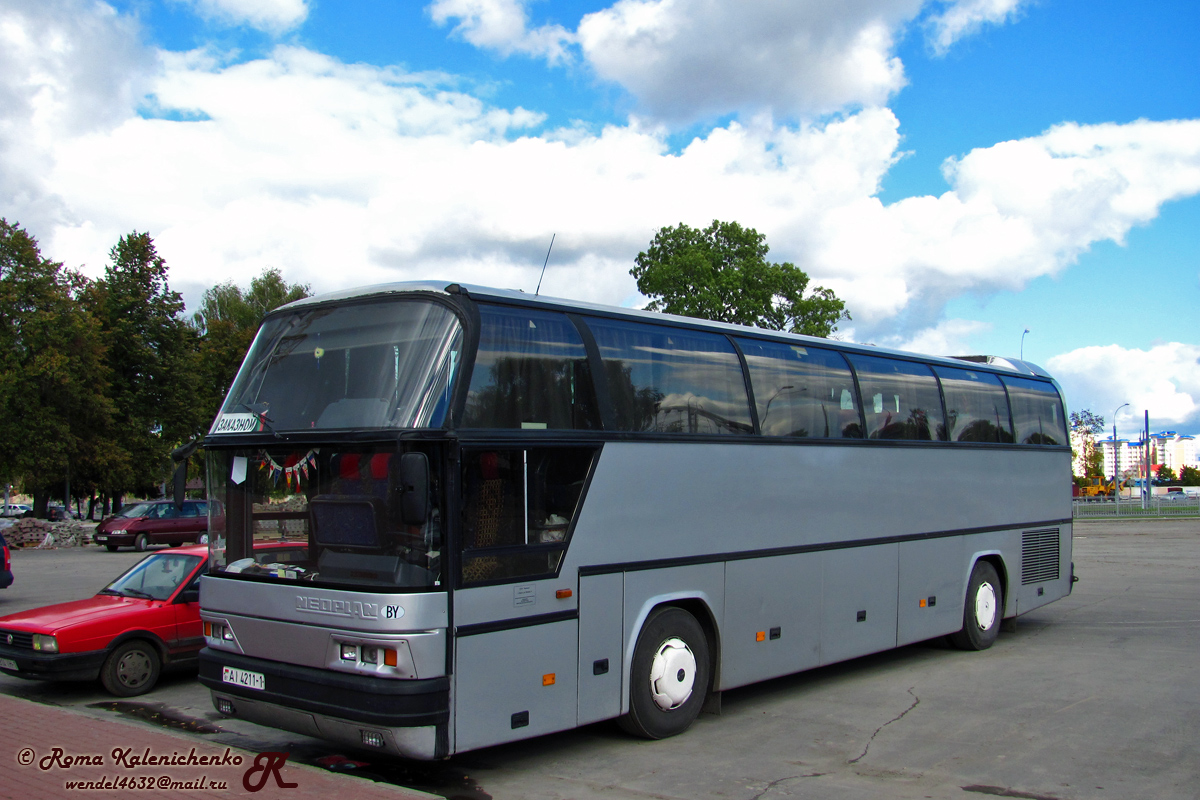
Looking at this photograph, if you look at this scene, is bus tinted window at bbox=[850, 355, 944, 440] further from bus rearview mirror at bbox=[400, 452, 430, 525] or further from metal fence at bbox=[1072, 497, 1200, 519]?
metal fence at bbox=[1072, 497, 1200, 519]

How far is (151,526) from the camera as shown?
108 feet

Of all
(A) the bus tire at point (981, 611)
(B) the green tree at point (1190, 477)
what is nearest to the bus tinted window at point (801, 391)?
(A) the bus tire at point (981, 611)

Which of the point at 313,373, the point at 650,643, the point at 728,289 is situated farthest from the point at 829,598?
the point at 728,289

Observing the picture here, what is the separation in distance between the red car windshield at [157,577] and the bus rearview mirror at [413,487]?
17.5 ft

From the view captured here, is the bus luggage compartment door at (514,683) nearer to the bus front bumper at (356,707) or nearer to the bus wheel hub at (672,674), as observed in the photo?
the bus front bumper at (356,707)

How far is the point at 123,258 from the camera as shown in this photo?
49906 mm

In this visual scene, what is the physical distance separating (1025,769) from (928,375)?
5549 mm

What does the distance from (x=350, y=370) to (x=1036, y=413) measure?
1067 centimetres

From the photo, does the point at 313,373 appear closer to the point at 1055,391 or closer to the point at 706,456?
the point at 706,456

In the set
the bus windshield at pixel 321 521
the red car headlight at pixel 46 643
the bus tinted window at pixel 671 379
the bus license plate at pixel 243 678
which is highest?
the bus tinted window at pixel 671 379

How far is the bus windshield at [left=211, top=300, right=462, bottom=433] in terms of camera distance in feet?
20.3

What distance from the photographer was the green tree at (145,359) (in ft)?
157

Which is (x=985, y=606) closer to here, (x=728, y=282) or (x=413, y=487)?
(x=413, y=487)

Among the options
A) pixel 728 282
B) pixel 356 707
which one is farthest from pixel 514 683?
pixel 728 282
